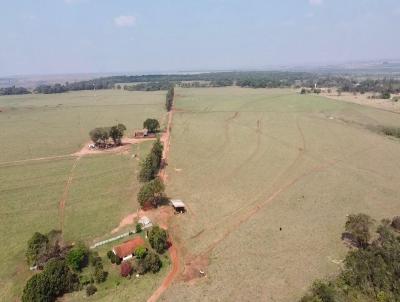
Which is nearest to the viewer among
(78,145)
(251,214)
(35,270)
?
(35,270)

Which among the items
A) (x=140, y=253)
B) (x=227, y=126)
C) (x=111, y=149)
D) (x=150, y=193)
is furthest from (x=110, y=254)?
(x=227, y=126)

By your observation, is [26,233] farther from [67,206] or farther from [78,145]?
[78,145]

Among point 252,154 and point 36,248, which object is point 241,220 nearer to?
point 36,248

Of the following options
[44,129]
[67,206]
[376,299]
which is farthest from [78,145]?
[376,299]

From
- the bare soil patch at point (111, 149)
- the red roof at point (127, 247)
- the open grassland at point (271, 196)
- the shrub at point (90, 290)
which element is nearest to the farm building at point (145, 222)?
the open grassland at point (271, 196)

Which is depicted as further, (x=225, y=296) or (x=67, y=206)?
(x=67, y=206)

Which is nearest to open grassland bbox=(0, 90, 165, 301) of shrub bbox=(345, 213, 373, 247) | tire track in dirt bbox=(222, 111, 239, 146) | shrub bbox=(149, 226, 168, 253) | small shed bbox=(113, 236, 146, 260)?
small shed bbox=(113, 236, 146, 260)

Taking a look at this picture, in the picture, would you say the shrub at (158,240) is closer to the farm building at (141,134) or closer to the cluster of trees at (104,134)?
the cluster of trees at (104,134)

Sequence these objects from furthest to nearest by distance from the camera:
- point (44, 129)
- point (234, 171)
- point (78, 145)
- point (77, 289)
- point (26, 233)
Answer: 1. point (44, 129)
2. point (78, 145)
3. point (234, 171)
4. point (26, 233)
5. point (77, 289)
